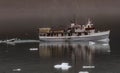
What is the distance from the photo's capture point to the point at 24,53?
81438 mm

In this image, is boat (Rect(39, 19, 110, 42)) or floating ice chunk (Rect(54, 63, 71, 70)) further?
boat (Rect(39, 19, 110, 42))

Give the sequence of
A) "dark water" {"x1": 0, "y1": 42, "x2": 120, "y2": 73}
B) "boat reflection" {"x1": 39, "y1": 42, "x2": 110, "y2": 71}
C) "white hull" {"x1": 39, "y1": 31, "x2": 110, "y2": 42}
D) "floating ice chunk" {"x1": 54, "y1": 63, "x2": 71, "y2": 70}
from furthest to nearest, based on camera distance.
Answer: "white hull" {"x1": 39, "y1": 31, "x2": 110, "y2": 42} → "boat reflection" {"x1": 39, "y1": 42, "x2": 110, "y2": 71} → "floating ice chunk" {"x1": 54, "y1": 63, "x2": 71, "y2": 70} → "dark water" {"x1": 0, "y1": 42, "x2": 120, "y2": 73}

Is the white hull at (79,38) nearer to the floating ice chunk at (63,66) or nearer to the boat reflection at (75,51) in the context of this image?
the boat reflection at (75,51)

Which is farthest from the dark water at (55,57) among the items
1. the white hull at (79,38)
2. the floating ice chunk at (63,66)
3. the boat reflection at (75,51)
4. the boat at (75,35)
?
the boat at (75,35)

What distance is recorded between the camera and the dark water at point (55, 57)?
66000 millimetres

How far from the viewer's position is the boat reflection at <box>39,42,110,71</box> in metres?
72.2

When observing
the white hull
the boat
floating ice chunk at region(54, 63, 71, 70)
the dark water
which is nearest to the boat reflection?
the dark water

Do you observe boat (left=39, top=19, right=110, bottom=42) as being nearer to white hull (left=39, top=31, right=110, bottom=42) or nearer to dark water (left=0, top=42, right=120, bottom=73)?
white hull (left=39, top=31, right=110, bottom=42)

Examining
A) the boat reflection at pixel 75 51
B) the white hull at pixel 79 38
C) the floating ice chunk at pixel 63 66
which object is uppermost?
the white hull at pixel 79 38

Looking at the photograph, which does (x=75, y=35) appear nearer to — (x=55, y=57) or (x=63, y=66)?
(x=55, y=57)

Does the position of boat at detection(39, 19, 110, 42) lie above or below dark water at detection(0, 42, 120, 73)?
above

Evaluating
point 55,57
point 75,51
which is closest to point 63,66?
point 55,57

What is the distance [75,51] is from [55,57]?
676cm

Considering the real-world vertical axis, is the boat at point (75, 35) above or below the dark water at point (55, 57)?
above
